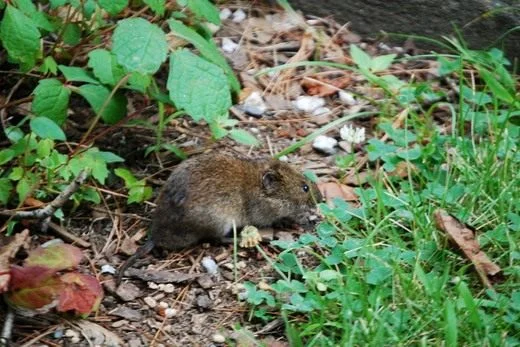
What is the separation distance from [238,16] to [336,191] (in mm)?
1682

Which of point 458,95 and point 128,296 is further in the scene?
point 458,95

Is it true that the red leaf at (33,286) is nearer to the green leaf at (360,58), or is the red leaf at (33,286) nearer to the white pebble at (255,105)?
the white pebble at (255,105)

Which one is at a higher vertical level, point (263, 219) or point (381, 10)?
point (381, 10)

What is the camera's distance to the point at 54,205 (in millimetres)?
4285

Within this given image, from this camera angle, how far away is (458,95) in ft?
18.4

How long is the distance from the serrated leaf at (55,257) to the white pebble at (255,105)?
169 centimetres

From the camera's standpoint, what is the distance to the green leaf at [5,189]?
170 inches

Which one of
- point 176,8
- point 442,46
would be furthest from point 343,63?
point 176,8

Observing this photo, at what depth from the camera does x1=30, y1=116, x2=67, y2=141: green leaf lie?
4.25 m

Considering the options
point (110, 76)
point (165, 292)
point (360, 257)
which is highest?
point (110, 76)

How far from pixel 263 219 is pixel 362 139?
2.31ft

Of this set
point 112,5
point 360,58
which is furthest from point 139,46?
point 360,58

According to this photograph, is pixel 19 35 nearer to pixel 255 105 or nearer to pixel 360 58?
pixel 255 105

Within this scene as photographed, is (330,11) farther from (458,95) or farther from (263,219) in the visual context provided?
(263,219)
